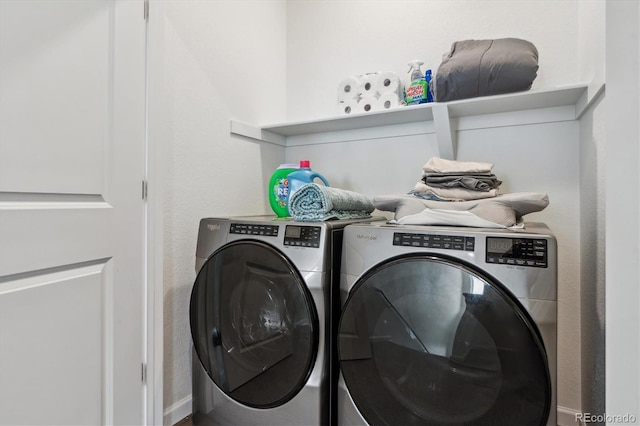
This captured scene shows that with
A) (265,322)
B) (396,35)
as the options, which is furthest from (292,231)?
(396,35)

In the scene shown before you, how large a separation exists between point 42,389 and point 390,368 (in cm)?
110

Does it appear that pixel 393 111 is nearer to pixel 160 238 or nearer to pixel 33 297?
pixel 160 238

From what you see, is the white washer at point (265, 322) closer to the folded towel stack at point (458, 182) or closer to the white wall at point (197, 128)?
the white wall at point (197, 128)

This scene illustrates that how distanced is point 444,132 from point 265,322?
3.95 ft

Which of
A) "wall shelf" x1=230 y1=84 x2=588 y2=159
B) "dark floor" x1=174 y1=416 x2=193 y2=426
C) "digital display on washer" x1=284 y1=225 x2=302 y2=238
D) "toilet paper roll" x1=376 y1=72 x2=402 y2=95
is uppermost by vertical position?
"toilet paper roll" x1=376 y1=72 x2=402 y2=95

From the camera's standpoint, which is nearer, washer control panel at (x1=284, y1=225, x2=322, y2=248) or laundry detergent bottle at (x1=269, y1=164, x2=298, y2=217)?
washer control panel at (x1=284, y1=225, x2=322, y2=248)

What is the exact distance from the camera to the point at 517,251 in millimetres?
922

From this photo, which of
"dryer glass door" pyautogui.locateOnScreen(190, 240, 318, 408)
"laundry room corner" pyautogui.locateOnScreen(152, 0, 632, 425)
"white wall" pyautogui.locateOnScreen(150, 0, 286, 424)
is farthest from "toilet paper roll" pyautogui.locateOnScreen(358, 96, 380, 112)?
"dryer glass door" pyautogui.locateOnScreen(190, 240, 318, 408)

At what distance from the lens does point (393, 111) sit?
63.8 inches

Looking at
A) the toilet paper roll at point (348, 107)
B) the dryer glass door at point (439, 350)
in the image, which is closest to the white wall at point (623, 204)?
the dryer glass door at point (439, 350)

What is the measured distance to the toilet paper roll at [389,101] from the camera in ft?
5.70

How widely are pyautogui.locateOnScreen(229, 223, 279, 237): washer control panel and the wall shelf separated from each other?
670 millimetres

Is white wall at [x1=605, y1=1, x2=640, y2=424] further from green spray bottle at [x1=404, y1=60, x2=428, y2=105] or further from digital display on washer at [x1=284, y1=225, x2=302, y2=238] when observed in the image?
green spray bottle at [x1=404, y1=60, x2=428, y2=105]

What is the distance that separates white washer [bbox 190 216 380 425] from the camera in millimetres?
1173
